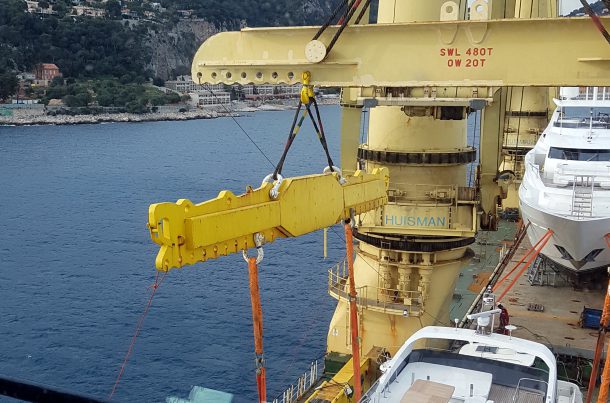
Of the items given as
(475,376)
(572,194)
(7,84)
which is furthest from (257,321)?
(7,84)

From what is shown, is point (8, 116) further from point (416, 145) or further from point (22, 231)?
point (416, 145)

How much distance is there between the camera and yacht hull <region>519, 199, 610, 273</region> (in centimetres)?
1881

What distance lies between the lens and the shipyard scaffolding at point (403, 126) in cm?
988

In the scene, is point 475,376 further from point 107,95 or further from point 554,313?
point 107,95

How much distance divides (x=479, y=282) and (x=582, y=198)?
8077mm

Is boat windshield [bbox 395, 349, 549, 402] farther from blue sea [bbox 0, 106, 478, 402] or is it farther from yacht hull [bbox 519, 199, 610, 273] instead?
yacht hull [bbox 519, 199, 610, 273]

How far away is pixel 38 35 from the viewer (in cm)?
18775

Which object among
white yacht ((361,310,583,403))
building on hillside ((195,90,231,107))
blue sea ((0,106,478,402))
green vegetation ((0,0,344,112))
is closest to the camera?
white yacht ((361,310,583,403))

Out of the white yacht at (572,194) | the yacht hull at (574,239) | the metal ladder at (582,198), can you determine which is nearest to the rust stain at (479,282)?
the white yacht at (572,194)

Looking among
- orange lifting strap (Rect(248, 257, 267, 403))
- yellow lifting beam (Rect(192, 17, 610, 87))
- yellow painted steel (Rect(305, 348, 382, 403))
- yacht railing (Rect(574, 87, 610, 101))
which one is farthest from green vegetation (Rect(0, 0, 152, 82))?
orange lifting strap (Rect(248, 257, 267, 403))

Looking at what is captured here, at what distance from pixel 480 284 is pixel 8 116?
144m

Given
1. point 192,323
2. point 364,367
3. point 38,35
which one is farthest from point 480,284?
point 38,35

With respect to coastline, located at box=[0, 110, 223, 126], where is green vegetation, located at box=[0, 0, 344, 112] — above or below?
above

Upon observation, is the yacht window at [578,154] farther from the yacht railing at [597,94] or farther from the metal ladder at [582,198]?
the yacht railing at [597,94]
